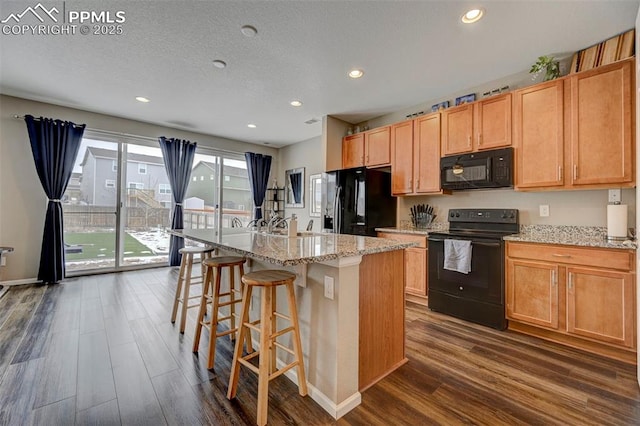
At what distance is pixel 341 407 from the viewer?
152 cm

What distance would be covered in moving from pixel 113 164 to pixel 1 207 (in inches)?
56.5

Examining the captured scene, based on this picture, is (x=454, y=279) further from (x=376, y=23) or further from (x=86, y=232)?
(x=86, y=232)

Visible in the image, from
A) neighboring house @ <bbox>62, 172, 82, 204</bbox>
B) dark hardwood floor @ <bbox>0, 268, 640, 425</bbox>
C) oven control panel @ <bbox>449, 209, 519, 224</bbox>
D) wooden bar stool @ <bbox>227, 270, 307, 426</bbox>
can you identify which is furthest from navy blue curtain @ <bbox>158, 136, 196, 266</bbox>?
oven control panel @ <bbox>449, 209, 519, 224</bbox>

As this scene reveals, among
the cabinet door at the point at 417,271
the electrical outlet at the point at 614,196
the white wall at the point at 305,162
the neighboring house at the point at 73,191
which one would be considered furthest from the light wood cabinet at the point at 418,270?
the neighboring house at the point at 73,191

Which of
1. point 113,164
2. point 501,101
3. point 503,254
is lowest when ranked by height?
point 503,254

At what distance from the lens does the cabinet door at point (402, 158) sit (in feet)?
12.0

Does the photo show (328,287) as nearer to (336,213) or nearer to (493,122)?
(336,213)

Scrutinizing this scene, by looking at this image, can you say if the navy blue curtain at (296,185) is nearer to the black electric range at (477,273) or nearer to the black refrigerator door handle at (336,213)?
the black refrigerator door handle at (336,213)

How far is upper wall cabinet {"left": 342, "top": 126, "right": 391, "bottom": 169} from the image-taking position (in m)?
3.95

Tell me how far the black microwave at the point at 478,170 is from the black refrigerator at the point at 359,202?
0.86m

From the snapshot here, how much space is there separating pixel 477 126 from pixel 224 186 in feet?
15.8

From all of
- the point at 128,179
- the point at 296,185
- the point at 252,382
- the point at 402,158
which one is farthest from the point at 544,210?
the point at 128,179

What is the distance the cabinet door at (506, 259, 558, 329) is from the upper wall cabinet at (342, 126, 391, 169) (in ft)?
6.80

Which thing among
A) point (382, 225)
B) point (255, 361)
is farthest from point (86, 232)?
point (382, 225)
